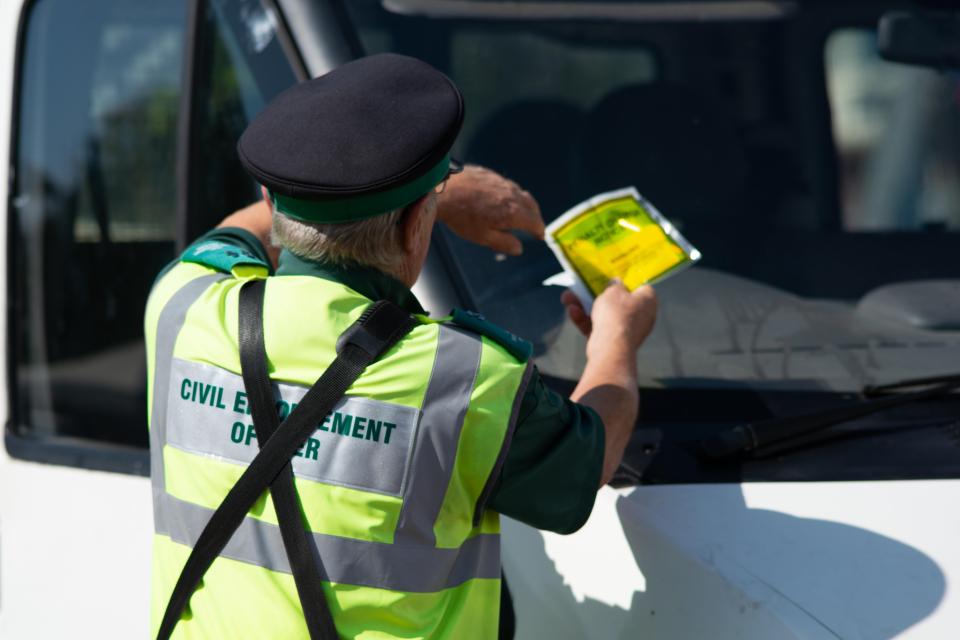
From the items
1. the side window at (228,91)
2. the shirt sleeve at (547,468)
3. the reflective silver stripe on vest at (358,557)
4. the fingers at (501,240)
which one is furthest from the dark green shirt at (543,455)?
the side window at (228,91)

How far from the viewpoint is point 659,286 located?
2230 mm

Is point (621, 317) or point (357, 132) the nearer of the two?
point (357, 132)

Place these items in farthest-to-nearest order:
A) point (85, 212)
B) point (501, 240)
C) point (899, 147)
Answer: point (85, 212), point (899, 147), point (501, 240)

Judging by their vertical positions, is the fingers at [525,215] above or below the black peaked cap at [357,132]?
below

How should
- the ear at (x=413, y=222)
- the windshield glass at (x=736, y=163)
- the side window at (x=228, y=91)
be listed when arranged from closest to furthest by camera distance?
the ear at (x=413, y=222), the windshield glass at (x=736, y=163), the side window at (x=228, y=91)

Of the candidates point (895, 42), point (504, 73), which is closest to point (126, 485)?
point (504, 73)

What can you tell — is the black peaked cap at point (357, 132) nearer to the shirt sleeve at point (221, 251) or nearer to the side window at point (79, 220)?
the shirt sleeve at point (221, 251)

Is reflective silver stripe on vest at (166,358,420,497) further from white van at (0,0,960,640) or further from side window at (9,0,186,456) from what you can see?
side window at (9,0,186,456)

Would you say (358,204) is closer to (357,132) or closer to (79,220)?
(357,132)

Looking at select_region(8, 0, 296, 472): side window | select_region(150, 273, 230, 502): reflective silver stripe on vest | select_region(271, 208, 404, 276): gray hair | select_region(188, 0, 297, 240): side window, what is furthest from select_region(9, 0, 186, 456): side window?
select_region(271, 208, 404, 276): gray hair

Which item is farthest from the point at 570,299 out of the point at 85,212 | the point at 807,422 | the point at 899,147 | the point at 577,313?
the point at 85,212

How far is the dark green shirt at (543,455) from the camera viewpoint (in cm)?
152

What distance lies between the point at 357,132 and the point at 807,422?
2.77 feet

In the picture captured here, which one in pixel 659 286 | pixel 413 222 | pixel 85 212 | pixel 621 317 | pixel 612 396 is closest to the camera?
pixel 413 222
